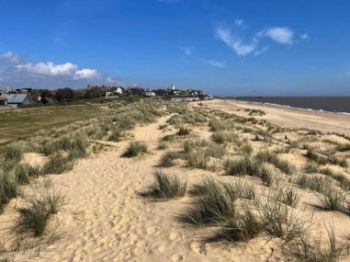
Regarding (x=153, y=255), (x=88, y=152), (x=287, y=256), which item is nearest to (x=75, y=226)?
(x=153, y=255)

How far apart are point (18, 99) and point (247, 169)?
126 meters

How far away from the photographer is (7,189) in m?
9.14

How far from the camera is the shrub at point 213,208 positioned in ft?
21.1

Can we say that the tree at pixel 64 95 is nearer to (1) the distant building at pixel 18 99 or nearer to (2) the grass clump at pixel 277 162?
(1) the distant building at pixel 18 99

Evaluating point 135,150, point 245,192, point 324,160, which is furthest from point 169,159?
point 324,160

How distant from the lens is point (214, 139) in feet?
57.2

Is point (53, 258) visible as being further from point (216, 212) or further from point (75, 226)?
point (216, 212)

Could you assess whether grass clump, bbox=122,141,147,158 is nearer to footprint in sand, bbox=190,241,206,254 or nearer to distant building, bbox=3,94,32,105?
footprint in sand, bbox=190,241,206,254

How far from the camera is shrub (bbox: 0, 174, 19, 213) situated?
28.8 ft

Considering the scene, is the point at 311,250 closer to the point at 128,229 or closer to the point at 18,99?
the point at 128,229

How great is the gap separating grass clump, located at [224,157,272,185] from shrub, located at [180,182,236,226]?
101 inches

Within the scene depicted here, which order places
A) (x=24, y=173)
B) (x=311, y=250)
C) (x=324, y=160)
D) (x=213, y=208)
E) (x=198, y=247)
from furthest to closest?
(x=324, y=160) → (x=24, y=173) → (x=213, y=208) → (x=198, y=247) → (x=311, y=250)

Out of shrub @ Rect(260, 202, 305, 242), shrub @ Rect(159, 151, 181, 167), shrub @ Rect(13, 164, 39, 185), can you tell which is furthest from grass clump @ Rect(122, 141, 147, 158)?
shrub @ Rect(260, 202, 305, 242)

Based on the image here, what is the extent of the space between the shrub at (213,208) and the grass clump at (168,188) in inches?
35.2
